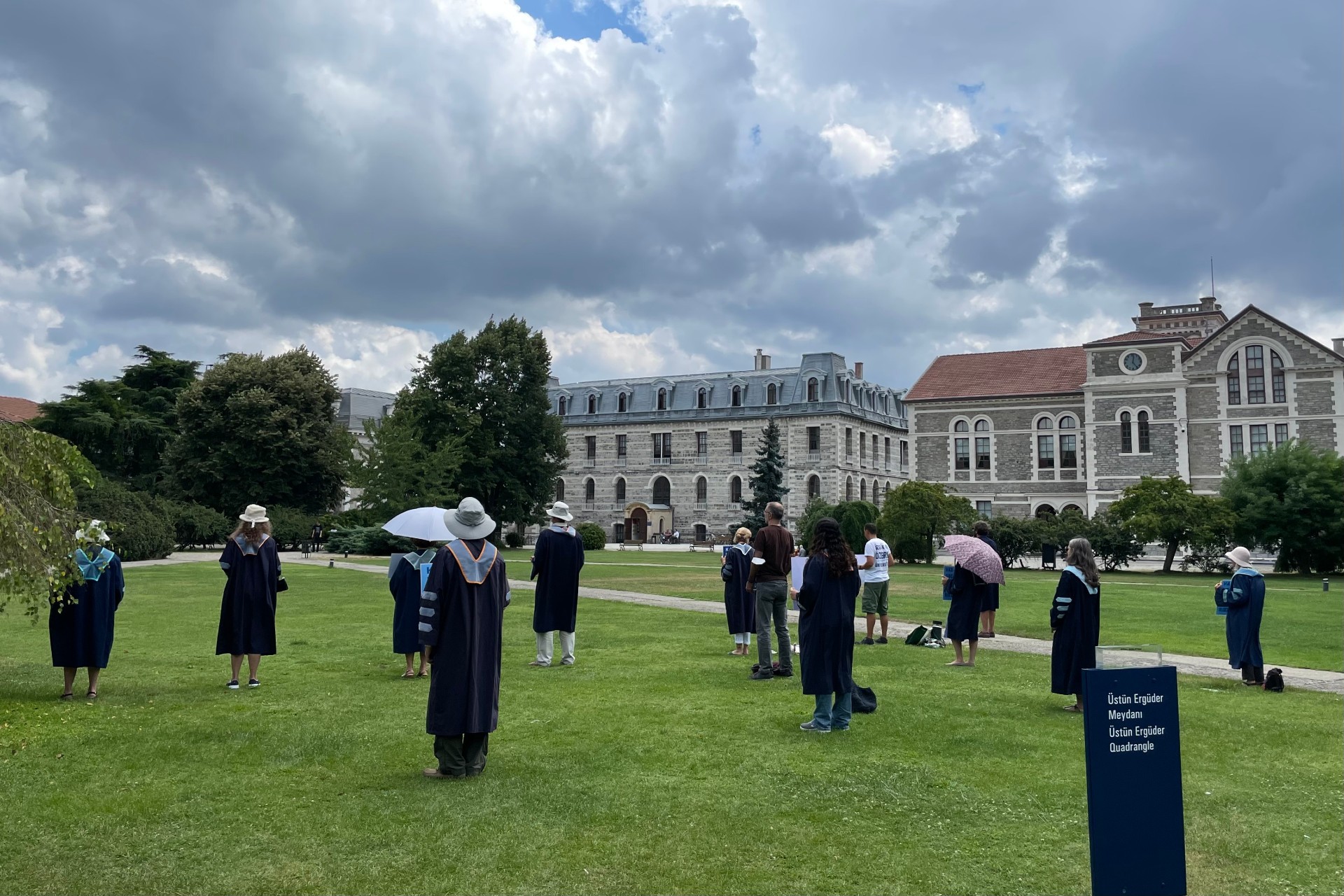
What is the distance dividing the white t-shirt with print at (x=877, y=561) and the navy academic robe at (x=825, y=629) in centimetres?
619

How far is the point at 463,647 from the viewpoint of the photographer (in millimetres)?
7137

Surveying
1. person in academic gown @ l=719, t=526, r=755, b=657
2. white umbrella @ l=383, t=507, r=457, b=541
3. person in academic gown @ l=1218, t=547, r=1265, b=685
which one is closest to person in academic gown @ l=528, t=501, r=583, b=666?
white umbrella @ l=383, t=507, r=457, b=541

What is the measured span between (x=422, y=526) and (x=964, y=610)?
6881 millimetres

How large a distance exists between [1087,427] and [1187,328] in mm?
17593

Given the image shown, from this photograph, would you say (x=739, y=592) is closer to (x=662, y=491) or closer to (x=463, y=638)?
(x=463, y=638)

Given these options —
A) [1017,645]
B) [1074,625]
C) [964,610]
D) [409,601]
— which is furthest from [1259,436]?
[409,601]

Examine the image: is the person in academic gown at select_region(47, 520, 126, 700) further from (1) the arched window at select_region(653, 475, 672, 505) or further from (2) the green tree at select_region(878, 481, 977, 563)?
(1) the arched window at select_region(653, 475, 672, 505)

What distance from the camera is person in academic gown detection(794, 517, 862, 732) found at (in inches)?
334

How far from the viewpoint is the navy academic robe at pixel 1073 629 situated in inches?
381

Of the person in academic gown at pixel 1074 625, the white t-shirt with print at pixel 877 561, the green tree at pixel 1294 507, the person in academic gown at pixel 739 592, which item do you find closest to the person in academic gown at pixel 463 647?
the person in academic gown at pixel 1074 625

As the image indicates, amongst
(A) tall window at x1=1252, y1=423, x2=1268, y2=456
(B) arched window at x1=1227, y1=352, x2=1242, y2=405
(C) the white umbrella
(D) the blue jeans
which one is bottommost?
(D) the blue jeans

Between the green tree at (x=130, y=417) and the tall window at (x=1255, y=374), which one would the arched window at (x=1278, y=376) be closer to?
the tall window at (x=1255, y=374)

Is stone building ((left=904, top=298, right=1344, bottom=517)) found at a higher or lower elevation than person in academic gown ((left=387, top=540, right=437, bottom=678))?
higher

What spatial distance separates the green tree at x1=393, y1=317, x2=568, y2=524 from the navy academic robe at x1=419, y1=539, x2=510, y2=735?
42667 millimetres
